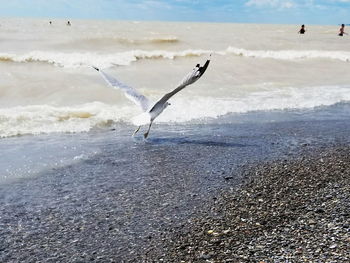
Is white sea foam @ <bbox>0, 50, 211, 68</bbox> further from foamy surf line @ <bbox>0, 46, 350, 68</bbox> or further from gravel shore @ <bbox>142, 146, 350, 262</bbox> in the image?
gravel shore @ <bbox>142, 146, 350, 262</bbox>

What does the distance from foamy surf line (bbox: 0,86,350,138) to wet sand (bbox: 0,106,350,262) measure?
0.95 metres

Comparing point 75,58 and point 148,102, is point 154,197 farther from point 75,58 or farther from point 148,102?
point 75,58

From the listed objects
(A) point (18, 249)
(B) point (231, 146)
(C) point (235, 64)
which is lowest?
(A) point (18, 249)

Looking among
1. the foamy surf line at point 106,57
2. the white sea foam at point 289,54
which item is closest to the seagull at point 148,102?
the foamy surf line at point 106,57

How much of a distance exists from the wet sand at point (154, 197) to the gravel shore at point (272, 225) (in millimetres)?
19

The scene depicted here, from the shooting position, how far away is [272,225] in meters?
4.26

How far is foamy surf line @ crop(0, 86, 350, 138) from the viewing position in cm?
913

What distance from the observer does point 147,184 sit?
5.65m

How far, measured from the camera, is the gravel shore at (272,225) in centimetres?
369

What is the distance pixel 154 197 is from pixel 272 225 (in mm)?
1472

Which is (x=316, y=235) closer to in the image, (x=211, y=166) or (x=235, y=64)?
(x=211, y=166)

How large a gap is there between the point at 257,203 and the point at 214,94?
9.10m

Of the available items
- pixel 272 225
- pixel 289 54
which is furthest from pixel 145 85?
pixel 289 54

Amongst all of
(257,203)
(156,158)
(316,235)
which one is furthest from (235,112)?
(316,235)
